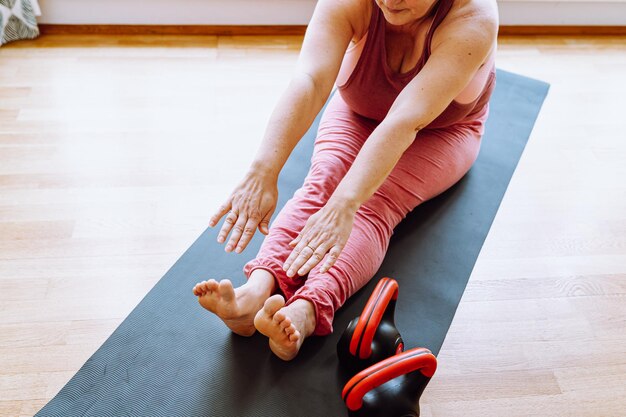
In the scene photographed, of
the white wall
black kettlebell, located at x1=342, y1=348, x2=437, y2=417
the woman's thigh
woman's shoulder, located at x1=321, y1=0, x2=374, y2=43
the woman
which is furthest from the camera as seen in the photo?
the white wall

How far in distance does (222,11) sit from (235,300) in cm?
181

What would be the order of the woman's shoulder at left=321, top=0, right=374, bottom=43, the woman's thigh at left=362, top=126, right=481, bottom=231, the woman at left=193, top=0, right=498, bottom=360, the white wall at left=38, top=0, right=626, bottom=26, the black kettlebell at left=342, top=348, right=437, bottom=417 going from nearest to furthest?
the black kettlebell at left=342, top=348, right=437, bottom=417
the woman at left=193, top=0, right=498, bottom=360
the woman's shoulder at left=321, top=0, right=374, bottom=43
the woman's thigh at left=362, top=126, right=481, bottom=231
the white wall at left=38, top=0, right=626, bottom=26

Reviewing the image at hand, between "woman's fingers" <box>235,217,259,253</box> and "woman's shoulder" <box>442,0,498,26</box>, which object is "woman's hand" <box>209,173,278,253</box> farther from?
"woman's shoulder" <box>442,0,498,26</box>

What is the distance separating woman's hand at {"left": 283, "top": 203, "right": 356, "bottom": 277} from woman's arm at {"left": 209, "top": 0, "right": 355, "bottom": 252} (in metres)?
0.12

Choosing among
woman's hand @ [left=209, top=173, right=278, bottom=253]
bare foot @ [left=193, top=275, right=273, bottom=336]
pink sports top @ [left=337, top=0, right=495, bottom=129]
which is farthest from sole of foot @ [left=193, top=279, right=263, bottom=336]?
pink sports top @ [left=337, top=0, right=495, bottom=129]

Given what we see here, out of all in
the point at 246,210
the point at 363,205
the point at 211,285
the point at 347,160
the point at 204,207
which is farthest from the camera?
the point at 204,207

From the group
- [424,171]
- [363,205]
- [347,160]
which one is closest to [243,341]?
[363,205]

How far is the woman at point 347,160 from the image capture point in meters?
1.24

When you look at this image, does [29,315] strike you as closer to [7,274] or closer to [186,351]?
[7,274]

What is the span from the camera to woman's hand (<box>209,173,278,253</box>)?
1.27 m

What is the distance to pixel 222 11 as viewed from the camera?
265cm

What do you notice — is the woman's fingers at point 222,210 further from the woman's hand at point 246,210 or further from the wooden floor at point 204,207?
the wooden floor at point 204,207

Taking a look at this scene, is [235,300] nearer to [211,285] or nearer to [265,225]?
[211,285]

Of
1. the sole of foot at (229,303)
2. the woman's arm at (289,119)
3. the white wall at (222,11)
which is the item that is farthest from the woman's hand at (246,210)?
the white wall at (222,11)
